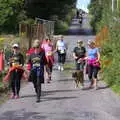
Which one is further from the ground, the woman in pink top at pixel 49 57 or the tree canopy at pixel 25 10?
the tree canopy at pixel 25 10

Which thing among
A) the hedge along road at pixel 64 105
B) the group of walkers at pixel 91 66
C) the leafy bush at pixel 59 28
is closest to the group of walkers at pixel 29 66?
the hedge along road at pixel 64 105

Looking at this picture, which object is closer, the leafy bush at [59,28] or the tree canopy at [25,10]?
the tree canopy at [25,10]

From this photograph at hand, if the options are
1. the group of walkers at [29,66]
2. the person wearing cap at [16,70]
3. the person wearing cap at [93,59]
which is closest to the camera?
the group of walkers at [29,66]

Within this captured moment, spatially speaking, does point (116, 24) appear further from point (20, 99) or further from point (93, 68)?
point (20, 99)

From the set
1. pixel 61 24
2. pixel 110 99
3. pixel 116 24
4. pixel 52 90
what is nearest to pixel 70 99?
pixel 110 99

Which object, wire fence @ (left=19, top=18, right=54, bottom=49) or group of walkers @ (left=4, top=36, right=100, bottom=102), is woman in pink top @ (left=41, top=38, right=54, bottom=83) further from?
wire fence @ (left=19, top=18, right=54, bottom=49)

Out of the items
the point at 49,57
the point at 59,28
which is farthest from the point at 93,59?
the point at 59,28

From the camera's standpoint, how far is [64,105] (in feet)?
48.9

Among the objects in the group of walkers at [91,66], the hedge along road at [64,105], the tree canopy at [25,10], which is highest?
the tree canopy at [25,10]

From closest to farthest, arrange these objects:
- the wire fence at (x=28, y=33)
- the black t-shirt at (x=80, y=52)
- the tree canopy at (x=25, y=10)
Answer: the black t-shirt at (x=80, y=52) → the wire fence at (x=28, y=33) → the tree canopy at (x=25, y=10)

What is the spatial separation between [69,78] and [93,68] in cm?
355

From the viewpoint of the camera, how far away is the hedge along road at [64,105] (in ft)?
43.1

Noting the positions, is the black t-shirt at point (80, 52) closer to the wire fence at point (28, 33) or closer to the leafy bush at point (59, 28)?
the wire fence at point (28, 33)

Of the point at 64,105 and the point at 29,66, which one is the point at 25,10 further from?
the point at 64,105
